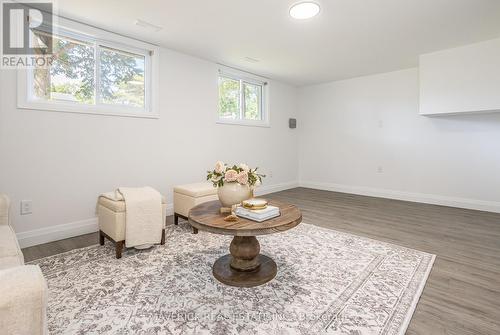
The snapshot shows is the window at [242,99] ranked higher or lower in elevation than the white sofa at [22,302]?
higher

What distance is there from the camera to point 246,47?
3.59 m

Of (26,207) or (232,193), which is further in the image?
(26,207)

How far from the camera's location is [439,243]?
2.68m

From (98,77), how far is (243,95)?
8.25 ft

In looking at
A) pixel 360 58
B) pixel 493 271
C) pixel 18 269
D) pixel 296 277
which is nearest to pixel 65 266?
pixel 18 269

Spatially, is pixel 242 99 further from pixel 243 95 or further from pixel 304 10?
pixel 304 10

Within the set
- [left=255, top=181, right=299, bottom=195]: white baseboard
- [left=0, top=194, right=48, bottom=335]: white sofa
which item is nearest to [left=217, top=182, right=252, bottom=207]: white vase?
[left=0, top=194, right=48, bottom=335]: white sofa

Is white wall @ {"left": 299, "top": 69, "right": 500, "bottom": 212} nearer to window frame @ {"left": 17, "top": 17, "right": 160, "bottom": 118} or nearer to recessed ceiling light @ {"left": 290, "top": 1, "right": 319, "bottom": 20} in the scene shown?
recessed ceiling light @ {"left": 290, "top": 1, "right": 319, "bottom": 20}

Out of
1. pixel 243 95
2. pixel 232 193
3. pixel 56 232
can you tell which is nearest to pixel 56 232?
pixel 56 232

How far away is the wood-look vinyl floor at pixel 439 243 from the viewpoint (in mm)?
1537

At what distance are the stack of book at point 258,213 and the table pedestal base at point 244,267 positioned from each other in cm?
27

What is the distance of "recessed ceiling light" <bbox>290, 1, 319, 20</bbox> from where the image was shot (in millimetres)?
2459

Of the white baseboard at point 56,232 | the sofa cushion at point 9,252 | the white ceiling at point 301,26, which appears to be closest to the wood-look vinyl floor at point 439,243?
the white baseboard at point 56,232

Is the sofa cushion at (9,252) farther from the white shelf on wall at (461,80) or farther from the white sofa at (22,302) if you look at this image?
the white shelf on wall at (461,80)
